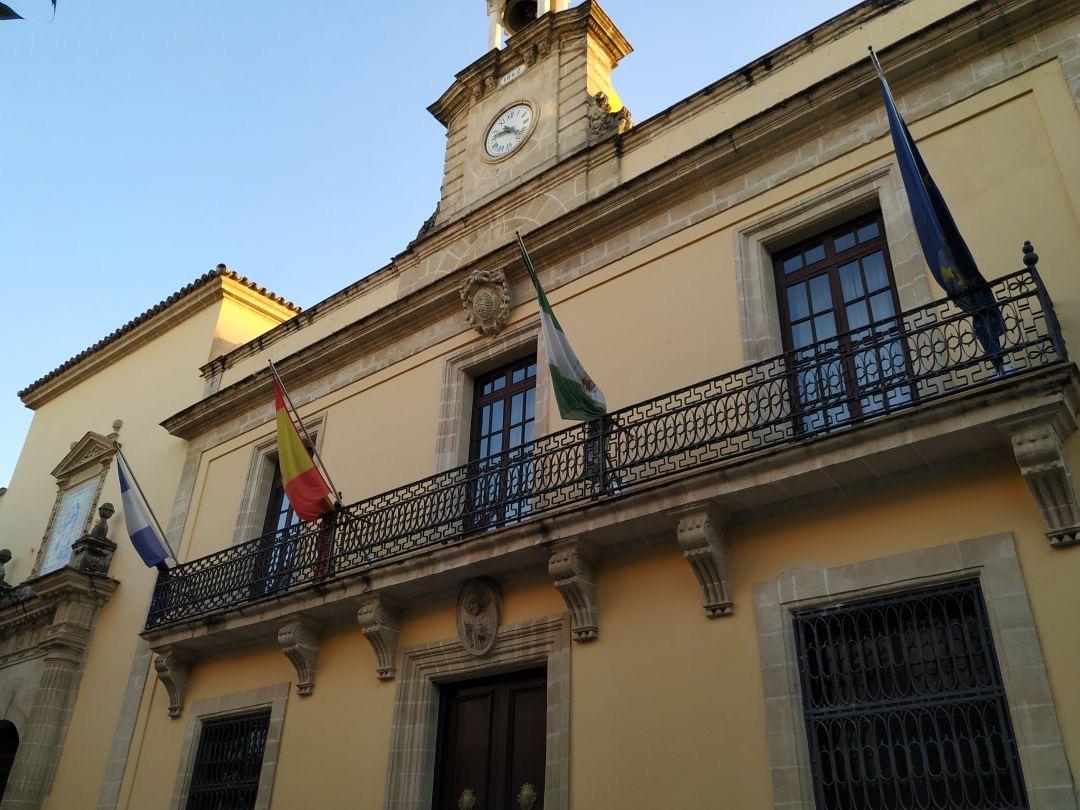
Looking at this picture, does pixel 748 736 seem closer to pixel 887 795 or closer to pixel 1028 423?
pixel 887 795

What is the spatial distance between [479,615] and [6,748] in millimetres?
8889

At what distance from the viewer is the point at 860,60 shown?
8.44 meters

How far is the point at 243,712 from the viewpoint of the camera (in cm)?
1021

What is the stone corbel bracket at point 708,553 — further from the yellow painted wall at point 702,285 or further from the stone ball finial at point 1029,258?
the stone ball finial at point 1029,258

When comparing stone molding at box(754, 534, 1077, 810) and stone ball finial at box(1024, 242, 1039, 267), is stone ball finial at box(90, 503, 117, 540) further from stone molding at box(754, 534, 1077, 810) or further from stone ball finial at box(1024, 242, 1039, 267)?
stone ball finial at box(1024, 242, 1039, 267)

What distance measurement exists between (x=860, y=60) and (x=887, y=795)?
6063 millimetres

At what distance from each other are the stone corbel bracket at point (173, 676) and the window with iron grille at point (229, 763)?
549 millimetres

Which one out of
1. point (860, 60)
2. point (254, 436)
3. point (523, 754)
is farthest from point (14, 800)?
point (860, 60)

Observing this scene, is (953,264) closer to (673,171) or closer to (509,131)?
(673,171)

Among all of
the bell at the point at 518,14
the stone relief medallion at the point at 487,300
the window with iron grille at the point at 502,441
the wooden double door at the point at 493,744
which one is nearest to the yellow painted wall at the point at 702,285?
the stone relief medallion at the point at 487,300

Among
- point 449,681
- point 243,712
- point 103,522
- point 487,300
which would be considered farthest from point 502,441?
point 103,522

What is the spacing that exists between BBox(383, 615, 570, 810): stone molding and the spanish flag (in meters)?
1.88

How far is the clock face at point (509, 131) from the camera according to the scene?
11.8 meters

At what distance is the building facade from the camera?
6129 mm
